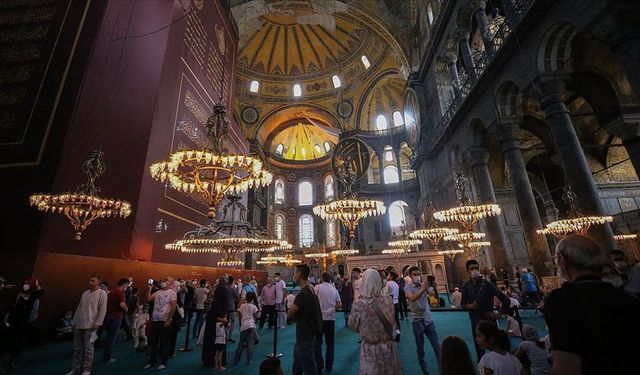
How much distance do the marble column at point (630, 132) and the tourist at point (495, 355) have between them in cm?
734

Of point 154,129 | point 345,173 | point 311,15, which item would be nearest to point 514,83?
point 345,173

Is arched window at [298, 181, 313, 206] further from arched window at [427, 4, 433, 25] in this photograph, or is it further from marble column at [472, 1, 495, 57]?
marble column at [472, 1, 495, 57]

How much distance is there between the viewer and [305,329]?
3.09m

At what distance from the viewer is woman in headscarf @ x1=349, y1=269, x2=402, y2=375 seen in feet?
7.95

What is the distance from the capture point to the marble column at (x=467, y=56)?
34.5 feet

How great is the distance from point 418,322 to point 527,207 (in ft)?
20.9

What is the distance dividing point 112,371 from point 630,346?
6244mm

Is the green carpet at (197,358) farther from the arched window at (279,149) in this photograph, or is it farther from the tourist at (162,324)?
the arched window at (279,149)

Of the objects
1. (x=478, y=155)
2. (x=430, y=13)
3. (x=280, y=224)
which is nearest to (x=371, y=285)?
(x=478, y=155)

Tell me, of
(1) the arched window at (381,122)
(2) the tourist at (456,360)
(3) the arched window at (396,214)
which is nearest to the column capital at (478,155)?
(2) the tourist at (456,360)

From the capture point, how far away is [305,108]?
28156 millimetres

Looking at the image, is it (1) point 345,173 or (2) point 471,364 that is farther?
(1) point 345,173

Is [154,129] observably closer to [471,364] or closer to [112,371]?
[112,371]

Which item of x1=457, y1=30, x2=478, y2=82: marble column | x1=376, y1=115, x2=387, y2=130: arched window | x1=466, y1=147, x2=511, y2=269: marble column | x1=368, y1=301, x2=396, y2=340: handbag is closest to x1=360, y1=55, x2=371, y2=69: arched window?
x1=376, y1=115, x2=387, y2=130: arched window
